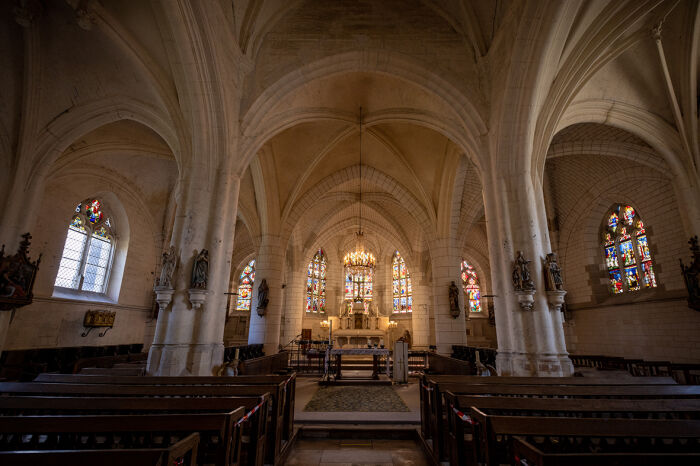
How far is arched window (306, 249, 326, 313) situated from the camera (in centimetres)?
2165

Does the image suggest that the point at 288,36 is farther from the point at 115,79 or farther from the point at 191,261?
the point at 191,261

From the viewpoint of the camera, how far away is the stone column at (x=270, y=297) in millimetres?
11550

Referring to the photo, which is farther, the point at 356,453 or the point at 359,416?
Result: the point at 359,416

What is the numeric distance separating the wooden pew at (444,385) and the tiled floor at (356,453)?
28cm

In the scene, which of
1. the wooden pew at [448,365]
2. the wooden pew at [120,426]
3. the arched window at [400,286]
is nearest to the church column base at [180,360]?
the wooden pew at [120,426]

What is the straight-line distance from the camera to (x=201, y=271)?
20.8 ft

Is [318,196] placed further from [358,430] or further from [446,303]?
[358,430]

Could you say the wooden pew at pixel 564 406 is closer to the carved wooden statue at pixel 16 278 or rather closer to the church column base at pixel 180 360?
the church column base at pixel 180 360

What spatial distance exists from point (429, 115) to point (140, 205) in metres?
11.2

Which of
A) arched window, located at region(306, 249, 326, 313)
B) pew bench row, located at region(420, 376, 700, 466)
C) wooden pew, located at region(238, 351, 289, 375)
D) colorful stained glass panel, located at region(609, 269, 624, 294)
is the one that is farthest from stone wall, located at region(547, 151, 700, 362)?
arched window, located at region(306, 249, 326, 313)

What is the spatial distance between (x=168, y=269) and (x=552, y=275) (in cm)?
742

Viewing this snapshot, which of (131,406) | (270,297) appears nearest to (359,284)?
(270,297)

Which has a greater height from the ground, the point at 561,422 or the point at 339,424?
the point at 561,422

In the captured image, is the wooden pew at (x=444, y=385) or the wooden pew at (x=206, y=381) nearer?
the wooden pew at (x=444, y=385)
